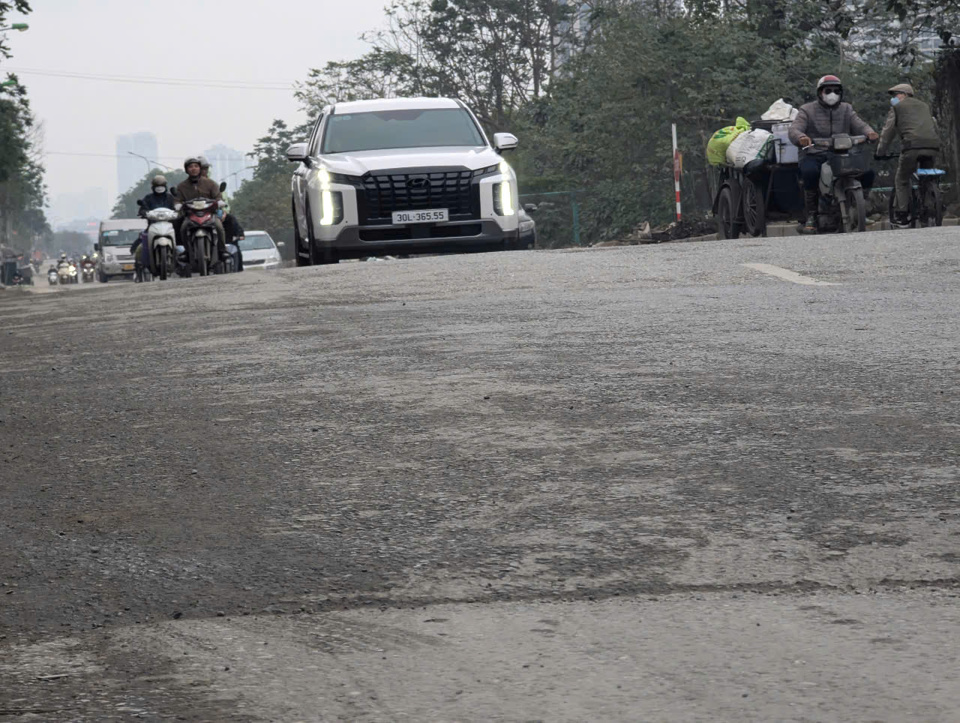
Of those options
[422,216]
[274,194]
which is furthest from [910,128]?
[274,194]

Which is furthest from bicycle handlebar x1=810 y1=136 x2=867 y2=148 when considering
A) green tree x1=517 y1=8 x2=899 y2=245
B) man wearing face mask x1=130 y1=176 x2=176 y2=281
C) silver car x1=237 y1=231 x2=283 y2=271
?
silver car x1=237 y1=231 x2=283 y2=271

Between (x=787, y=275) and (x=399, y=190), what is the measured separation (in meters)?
6.07

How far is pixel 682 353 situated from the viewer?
23.7 feet

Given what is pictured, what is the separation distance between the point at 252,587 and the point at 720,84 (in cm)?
3571

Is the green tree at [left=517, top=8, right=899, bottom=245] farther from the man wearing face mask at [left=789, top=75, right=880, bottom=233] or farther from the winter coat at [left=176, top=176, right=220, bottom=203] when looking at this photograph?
the winter coat at [left=176, top=176, right=220, bottom=203]

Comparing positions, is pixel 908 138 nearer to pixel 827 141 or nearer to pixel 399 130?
pixel 827 141

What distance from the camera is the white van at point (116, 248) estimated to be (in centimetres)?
4500

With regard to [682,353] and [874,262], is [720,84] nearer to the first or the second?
[874,262]

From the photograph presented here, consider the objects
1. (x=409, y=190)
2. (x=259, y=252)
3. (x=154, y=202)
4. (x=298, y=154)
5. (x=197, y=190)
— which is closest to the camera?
(x=409, y=190)

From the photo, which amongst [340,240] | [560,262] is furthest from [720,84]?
[560,262]

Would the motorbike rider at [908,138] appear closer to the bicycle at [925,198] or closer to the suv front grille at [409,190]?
the bicycle at [925,198]

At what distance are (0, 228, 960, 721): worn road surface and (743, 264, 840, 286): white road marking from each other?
80.0 inches

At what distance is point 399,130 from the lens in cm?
1755

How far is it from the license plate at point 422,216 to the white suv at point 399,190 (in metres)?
0.01
